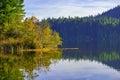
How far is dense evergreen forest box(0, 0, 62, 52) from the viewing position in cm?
8200

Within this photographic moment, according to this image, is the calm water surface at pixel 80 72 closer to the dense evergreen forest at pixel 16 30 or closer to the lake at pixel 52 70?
the lake at pixel 52 70

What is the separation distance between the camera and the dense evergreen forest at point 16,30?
269 feet

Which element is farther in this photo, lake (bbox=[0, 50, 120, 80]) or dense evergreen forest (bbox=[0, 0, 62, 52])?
dense evergreen forest (bbox=[0, 0, 62, 52])

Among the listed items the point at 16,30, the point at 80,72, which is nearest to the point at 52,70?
the point at 80,72

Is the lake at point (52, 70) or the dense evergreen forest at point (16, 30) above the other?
the dense evergreen forest at point (16, 30)

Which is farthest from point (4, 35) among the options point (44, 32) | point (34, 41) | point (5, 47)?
point (44, 32)

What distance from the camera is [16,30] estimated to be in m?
83.6

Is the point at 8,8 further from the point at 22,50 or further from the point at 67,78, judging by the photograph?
the point at 67,78

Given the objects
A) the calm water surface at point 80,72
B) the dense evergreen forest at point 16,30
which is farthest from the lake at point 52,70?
the dense evergreen forest at point 16,30

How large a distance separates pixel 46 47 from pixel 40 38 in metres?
3.84

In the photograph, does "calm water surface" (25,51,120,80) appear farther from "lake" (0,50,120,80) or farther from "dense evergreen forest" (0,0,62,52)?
"dense evergreen forest" (0,0,62,52)

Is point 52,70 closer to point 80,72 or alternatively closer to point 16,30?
point 80,72

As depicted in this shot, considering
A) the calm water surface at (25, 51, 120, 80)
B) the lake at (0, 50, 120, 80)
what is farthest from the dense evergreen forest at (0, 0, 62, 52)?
the calm water surface at (25, 51, 120, 80)

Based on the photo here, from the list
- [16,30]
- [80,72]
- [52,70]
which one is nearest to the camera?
[80,72]
